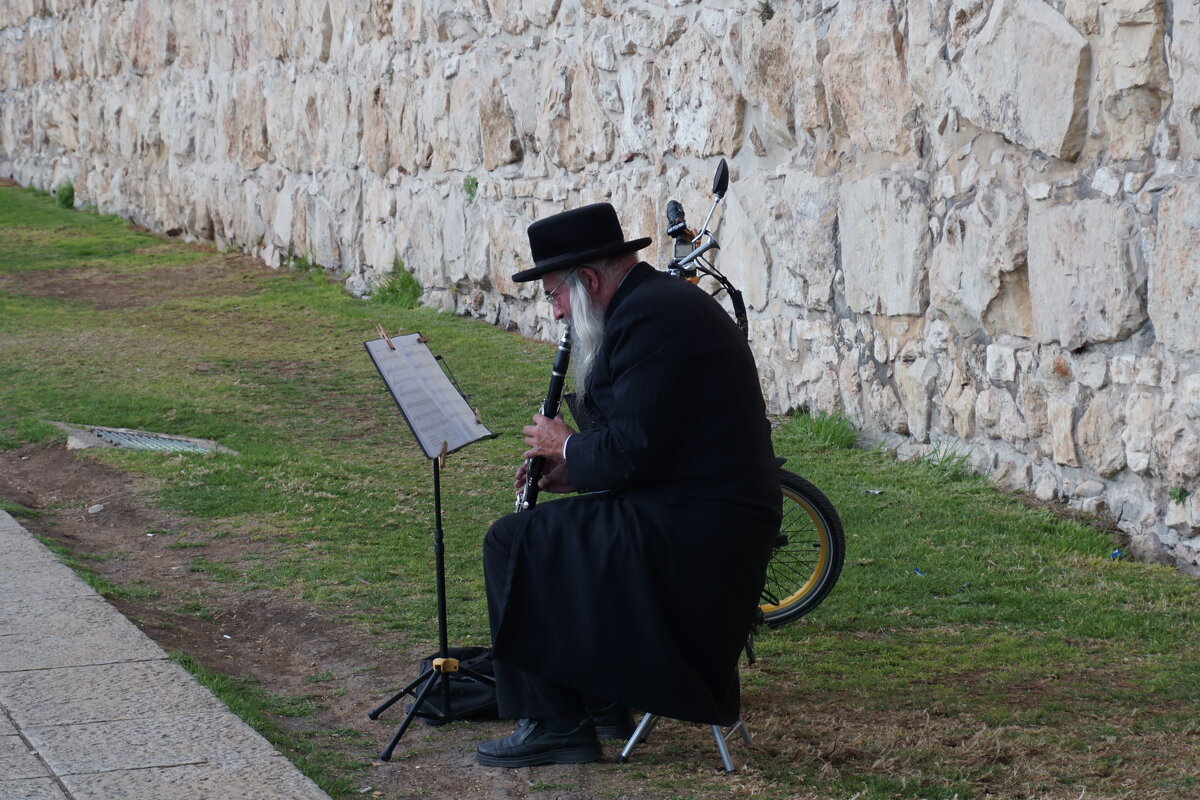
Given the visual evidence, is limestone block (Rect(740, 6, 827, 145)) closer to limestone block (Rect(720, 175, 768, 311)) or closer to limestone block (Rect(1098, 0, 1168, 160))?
limestone block (Rect(720, 175, 768, 311))

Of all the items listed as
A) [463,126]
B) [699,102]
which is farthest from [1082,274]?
[463,126]

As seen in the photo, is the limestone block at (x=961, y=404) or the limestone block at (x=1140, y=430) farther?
the limestone block at (x=961, y=404)

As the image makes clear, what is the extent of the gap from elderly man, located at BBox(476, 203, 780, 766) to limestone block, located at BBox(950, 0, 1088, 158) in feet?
8.16

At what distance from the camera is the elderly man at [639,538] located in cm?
325

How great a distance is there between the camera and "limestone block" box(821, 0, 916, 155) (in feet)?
20.7

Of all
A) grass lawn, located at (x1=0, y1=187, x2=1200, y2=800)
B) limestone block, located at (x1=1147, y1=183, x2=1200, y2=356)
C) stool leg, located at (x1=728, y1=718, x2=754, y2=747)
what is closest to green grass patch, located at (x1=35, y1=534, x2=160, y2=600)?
grass lawn, located at (x1=0, y1=187, x2=1200, y2=800)

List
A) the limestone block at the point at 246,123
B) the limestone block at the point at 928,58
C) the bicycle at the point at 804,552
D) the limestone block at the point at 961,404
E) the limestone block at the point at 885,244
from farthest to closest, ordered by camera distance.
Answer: the limestone block at the point at 246,123 → the limestone block at the point at 885,244 → the limestone block at the point at 961,404 → the limestone block at the point at 928,58 → the bicycle at the point at 804,552

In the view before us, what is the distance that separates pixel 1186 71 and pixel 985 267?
1313 millimetres

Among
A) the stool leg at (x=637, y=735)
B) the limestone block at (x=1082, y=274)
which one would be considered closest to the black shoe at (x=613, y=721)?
the stool leg at (x=637, y=735)

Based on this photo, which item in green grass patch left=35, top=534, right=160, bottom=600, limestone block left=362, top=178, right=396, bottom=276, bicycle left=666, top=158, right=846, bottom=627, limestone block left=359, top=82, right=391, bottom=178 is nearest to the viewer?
bicycle left=666, top=158, right=846, bottom=627

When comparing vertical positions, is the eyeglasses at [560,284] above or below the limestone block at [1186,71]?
below

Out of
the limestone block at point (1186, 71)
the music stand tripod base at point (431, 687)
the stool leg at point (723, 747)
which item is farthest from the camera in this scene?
the limestone block at point (1186, 71)

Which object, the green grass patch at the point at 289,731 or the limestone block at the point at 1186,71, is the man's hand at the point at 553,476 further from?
the limestone block at the point at 1186,71

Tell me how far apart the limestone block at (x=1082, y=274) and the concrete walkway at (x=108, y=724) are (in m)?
3.47
